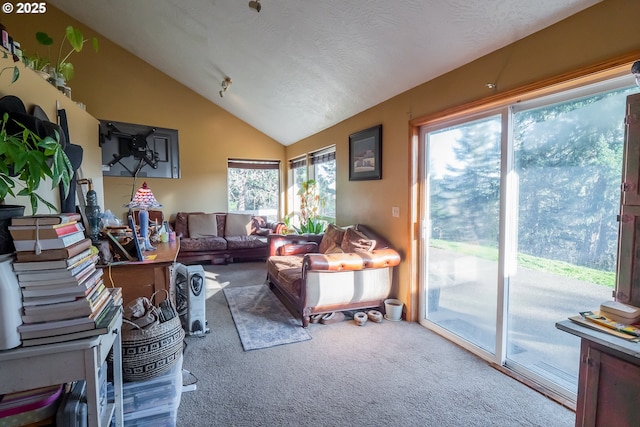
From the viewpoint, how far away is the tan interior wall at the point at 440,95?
1608 mm

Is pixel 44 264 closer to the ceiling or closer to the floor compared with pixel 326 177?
closer to the floor

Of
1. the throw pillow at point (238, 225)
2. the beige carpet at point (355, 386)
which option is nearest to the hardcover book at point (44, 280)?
the beige carpet at point (355, 386)

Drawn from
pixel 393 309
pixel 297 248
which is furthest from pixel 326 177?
pixel 393 309

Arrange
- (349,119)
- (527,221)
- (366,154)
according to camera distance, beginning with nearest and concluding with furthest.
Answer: (527,221) < (366,154) < (349,119)

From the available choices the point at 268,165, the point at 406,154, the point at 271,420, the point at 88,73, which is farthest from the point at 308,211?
the point at 88,73

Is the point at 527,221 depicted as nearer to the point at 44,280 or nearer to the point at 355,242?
the point at 355,242

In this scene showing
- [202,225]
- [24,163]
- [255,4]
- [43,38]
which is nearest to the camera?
[24,163]

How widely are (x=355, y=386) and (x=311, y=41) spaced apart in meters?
2.85

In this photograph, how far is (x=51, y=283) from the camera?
1.06m

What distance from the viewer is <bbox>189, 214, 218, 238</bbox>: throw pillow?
5.60 m

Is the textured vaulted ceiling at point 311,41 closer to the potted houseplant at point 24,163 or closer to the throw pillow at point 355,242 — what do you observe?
the throw pillow at point 355,242

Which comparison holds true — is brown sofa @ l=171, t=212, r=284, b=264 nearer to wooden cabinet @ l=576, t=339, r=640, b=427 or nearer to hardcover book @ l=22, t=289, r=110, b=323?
hardcover book @ l=22, t=289, r=110, b=323

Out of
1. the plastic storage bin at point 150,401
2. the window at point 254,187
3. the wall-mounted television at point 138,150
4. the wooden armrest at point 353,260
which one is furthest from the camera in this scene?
the window at point 254,187

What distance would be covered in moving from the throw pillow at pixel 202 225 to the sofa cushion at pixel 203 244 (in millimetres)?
230
